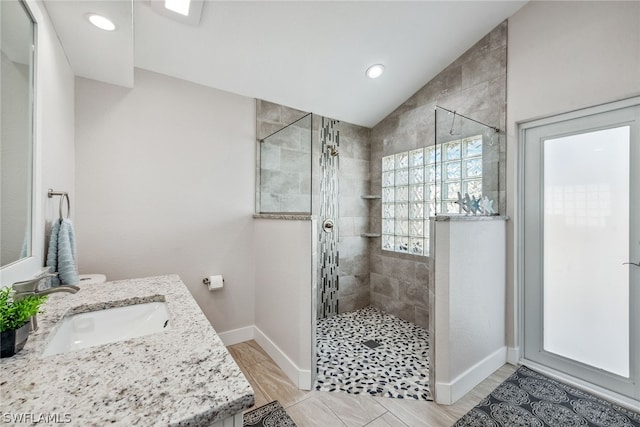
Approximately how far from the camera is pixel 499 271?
224 centimetres

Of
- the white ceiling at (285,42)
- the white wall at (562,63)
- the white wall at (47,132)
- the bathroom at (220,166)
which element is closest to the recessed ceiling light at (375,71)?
the white ceiling at (285,42)

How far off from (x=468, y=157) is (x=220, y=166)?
2.23 metres

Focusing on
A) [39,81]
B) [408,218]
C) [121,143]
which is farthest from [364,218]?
[39,81]

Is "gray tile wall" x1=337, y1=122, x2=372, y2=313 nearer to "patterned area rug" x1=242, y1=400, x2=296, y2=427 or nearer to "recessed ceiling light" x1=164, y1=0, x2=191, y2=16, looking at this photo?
"patterned area rug" x1=242, y1=400, x2=296, y2=427

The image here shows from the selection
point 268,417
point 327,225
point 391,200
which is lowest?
point 268,417

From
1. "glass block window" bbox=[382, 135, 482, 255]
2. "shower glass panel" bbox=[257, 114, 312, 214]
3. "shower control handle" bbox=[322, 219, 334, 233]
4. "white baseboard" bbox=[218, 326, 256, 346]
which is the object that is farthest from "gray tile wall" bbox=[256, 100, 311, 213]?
"white baseboard" bbox=[218, 326, 256, 346]

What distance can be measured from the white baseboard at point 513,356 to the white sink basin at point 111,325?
8.68ft

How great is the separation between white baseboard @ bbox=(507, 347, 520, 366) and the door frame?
27 millimetres

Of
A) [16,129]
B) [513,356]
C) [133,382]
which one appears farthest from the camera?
[513,356]

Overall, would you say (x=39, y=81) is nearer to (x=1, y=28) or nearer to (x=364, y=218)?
(x=1, y=28)

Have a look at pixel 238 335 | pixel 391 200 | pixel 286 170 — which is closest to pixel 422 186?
pixel 391 200

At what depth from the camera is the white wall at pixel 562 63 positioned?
5.77ft

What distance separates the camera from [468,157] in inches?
90.0

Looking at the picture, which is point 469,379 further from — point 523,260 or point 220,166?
point 220,166
